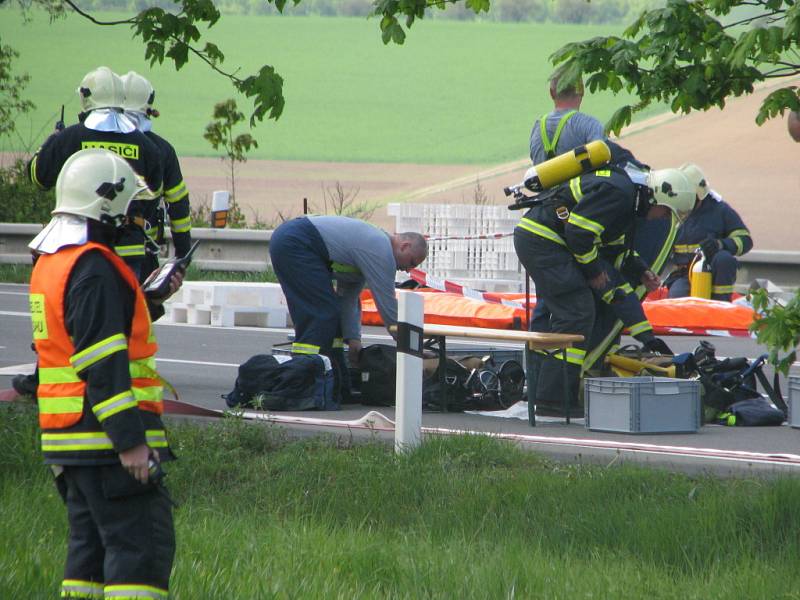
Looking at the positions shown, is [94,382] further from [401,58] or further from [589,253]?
[401,58]

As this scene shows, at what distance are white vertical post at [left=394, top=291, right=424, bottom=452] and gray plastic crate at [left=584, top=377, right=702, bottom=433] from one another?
4.94 feet

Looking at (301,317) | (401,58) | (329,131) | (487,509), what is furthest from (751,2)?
(401,58)

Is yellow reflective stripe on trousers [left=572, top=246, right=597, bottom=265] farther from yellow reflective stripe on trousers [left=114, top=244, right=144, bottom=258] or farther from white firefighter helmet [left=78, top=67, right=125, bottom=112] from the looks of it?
white firefighter helmet [left=78, top=67, right=125, bottom=112]

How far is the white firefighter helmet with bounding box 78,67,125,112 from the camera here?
794 centimetres

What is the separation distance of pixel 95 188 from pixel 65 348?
20.4 inches

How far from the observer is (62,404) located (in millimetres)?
4254

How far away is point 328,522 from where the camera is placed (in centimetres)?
636

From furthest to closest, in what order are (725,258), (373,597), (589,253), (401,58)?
1. (401,58)
2. (725,258)
3. (589,253)
4. (373,597)

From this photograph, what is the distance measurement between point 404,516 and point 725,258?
8392mm

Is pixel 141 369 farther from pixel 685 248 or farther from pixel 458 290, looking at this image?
pixel 685 248

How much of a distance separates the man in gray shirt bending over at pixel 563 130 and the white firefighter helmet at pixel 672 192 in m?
0.74

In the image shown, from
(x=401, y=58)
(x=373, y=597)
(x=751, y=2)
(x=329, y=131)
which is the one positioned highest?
(x=401, y=58)

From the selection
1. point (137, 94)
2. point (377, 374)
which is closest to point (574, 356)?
point (377, 374)

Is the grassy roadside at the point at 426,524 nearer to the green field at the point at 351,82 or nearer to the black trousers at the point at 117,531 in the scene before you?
the black trousers at the point at 117,531
